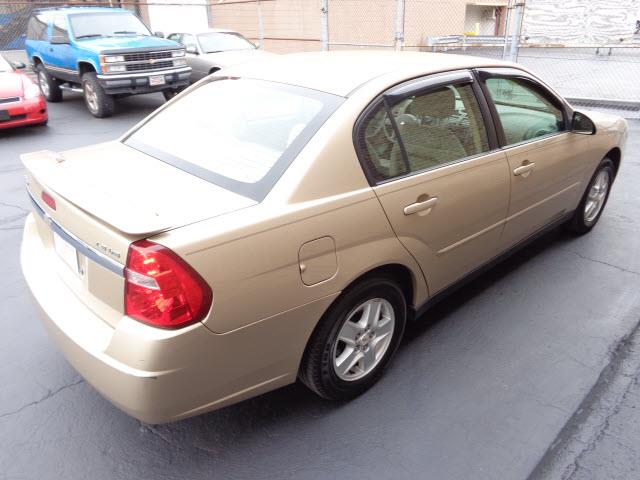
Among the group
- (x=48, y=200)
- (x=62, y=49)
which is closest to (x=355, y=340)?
(x=48, y=200)

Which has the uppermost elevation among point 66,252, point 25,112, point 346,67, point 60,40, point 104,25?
point 104,25

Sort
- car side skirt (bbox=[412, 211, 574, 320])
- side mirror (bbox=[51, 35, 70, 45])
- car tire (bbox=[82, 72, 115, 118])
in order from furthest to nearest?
side mirror (bbox=[51, 35, 70, 45])
car tire (bbox=[82, 72, 115, 118])
car side skirt (bbox=[412, 211, 574, 320])

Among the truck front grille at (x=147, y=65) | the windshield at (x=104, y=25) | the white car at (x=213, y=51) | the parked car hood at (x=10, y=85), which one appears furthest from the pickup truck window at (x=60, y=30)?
the white car at (x=213, y=51)

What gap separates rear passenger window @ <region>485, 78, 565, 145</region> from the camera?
3.35 meters

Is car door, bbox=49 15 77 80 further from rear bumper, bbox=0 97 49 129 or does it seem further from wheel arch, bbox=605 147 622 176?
wheel arch, bbox=605 147 622 176

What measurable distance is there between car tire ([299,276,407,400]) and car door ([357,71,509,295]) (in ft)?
0.96

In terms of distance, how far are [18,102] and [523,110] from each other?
7.85 metres

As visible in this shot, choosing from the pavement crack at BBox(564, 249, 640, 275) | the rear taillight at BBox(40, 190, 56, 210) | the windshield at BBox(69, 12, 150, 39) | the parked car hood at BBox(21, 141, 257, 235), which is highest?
the windshield at BBox(69, 12, 150, 39)

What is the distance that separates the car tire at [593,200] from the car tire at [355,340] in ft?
8.10

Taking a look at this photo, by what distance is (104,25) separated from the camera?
10.0m

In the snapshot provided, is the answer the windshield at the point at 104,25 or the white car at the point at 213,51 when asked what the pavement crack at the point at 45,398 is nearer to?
the windshield at the point at 104,25

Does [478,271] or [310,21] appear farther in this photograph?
[310,21]

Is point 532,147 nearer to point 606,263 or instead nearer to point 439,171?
point 439,171

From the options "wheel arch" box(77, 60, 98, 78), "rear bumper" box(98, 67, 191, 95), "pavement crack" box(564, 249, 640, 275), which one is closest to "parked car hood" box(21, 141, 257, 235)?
"pavement crack" box(564, 249, 640, 275)
